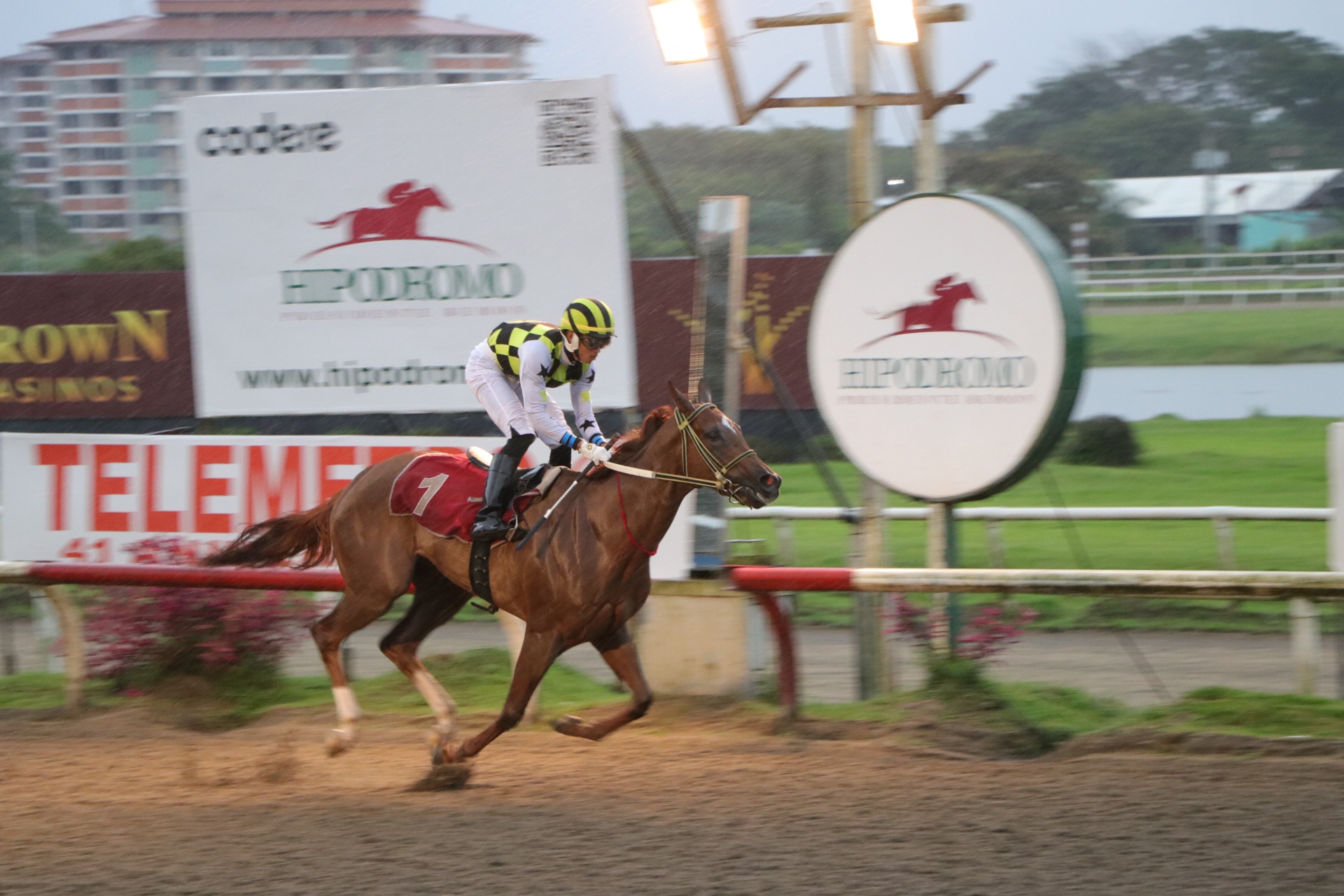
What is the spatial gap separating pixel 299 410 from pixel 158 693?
5.54 feet

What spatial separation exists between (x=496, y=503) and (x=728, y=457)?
106 cm

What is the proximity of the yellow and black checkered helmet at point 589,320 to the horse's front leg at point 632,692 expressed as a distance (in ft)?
3.94

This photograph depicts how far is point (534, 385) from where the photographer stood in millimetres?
5258

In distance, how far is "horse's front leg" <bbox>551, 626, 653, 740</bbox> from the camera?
17.2ft

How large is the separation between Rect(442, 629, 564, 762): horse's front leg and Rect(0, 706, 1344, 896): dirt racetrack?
0.15 metres

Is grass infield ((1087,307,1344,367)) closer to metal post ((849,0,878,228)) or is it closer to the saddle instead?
metal post ((849,0,878,228))

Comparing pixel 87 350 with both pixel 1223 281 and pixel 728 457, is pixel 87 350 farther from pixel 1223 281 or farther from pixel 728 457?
pixel 1223 281

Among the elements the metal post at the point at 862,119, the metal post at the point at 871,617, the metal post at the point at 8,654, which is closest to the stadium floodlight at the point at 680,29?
the metal post at the point at 862,119

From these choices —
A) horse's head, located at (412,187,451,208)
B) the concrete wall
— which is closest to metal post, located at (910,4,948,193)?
the concrete wall

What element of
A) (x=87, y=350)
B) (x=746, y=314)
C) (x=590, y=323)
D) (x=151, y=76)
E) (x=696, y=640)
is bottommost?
(x=696, y=640)

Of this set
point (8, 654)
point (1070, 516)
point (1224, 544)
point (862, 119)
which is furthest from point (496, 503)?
point (1224, 544)

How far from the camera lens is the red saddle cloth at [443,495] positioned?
547 centimetres

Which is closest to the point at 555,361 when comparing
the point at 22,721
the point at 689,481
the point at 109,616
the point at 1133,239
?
the point at 689,481

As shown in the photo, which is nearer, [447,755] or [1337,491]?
[447,755]
